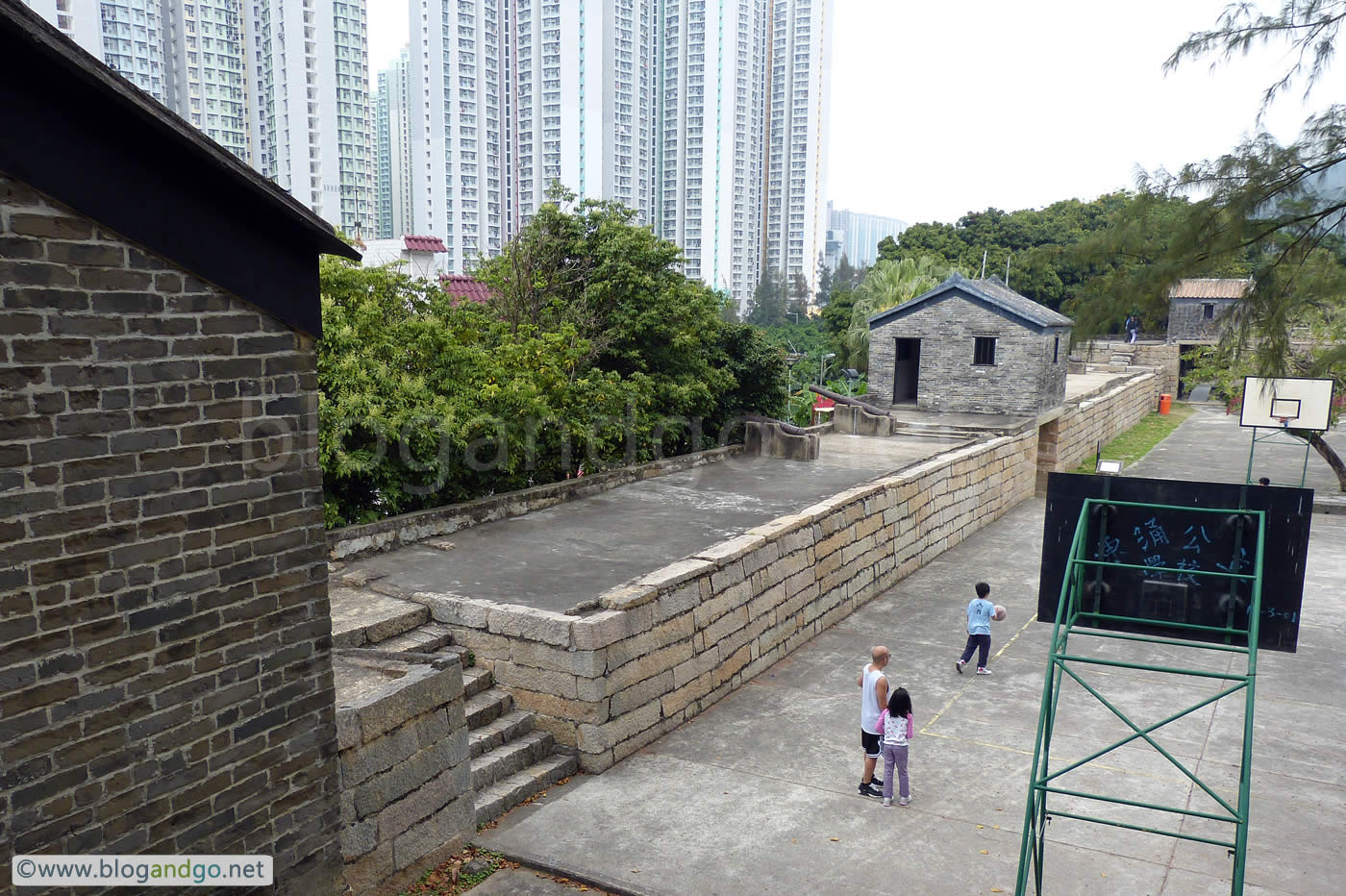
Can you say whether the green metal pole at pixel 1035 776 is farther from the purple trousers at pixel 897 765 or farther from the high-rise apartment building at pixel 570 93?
the high-rise apartment building at pixel 570 93

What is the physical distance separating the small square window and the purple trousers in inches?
814

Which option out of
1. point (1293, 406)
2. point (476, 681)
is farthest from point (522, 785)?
point (1293, 406)

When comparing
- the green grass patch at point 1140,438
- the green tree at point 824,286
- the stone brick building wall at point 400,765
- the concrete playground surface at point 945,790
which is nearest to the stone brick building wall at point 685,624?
the concrete playground surface at point 945,790

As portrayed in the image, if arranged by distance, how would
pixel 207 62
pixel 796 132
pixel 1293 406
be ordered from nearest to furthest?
pixel 1293 406, pixel 207 62, pixel 796 132

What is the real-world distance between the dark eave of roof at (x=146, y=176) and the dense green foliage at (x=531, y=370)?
6142mm

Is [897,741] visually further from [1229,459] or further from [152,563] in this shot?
[1229,459]

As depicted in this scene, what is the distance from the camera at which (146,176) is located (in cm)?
461

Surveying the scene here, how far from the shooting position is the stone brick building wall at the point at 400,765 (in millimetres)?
6086

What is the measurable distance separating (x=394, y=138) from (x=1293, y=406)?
11953 cm

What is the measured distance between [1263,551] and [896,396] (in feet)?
72.7

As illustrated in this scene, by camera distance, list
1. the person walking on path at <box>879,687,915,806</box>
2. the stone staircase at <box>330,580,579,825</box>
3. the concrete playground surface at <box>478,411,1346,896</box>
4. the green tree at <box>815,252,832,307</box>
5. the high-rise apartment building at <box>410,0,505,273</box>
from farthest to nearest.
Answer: the green tree at <box>815,252,832,307</box> < the high-rise apartment building at <box>410,0,505,273</box> < the stone staircase at <box>330,580,579,825</box> < the person walking on path at <box>879,687,915,806</box> < the concrete playground surface at <box>478,411,1346,896</box>

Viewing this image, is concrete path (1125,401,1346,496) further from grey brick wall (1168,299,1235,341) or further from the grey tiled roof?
grey brick wall (1168,299,1235,341)

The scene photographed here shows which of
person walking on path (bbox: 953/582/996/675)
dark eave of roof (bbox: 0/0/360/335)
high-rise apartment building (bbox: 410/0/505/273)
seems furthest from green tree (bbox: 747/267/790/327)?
dark eave of roof (bbox: 0/0/360/335)

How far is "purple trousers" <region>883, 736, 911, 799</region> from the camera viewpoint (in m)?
7.62
